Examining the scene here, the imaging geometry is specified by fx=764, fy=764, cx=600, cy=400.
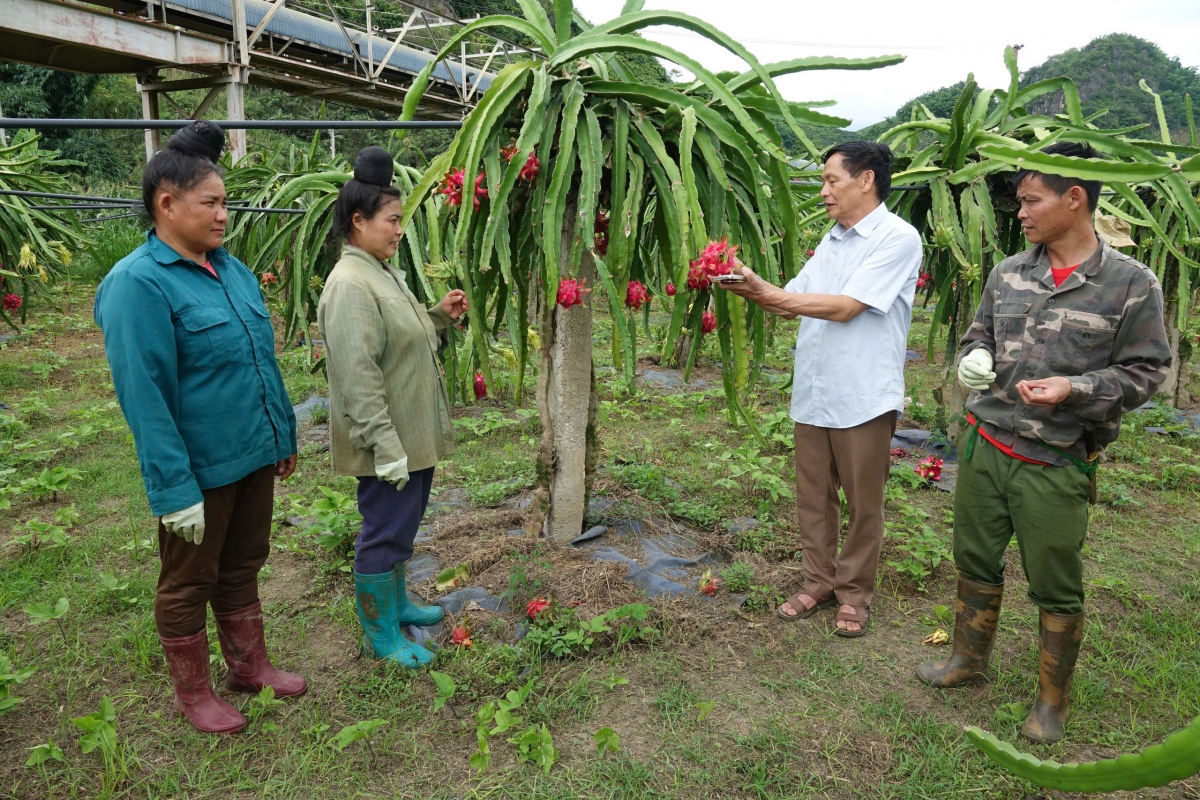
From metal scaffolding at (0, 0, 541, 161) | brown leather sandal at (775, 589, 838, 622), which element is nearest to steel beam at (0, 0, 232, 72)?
metal scaffolding at (0, 0, 541, 161)

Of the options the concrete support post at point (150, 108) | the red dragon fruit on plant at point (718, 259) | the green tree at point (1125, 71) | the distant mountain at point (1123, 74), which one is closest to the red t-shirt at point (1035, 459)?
the red dragon fruit on plant at point (718, 259)

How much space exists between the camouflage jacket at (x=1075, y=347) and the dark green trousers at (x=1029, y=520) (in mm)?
73

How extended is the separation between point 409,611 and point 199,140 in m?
1.74

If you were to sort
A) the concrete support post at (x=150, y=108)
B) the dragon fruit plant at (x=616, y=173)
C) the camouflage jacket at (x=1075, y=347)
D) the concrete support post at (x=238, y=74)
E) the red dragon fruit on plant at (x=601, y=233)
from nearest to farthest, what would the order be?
1. the camouflage jacket at (x=1075, y=347)
2. the dragon fruit plant at (x=616, y=173)
3. the red dragon fruit on plant at (x=601, y=233)
4. the concrete support post at (x=238, y=74)
5. the concrete support post at (x=150, y=108)

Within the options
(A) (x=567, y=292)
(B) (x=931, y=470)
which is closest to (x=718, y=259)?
(A) (x=567, y=292)

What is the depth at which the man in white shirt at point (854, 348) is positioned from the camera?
273 cm

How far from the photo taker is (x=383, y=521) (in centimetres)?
260

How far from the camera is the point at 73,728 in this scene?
7.75 ft

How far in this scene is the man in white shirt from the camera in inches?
108

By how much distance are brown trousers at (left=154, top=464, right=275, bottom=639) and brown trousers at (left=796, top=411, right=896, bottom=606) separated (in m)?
1.97

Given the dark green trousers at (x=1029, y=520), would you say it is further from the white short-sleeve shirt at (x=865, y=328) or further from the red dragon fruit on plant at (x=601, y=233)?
the red dragon fruit on plant at (x=601, y=233)

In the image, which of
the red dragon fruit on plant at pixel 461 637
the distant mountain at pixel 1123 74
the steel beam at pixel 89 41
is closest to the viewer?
the red dragon fruit on plant at pixel 461 637

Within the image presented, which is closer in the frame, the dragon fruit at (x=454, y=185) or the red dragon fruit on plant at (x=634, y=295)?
the dragon fruit at (x=454, y=185)

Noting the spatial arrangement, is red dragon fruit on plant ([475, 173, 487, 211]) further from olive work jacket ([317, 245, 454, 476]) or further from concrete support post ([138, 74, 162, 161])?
concrete support post ([138, 74, 162, 161])
